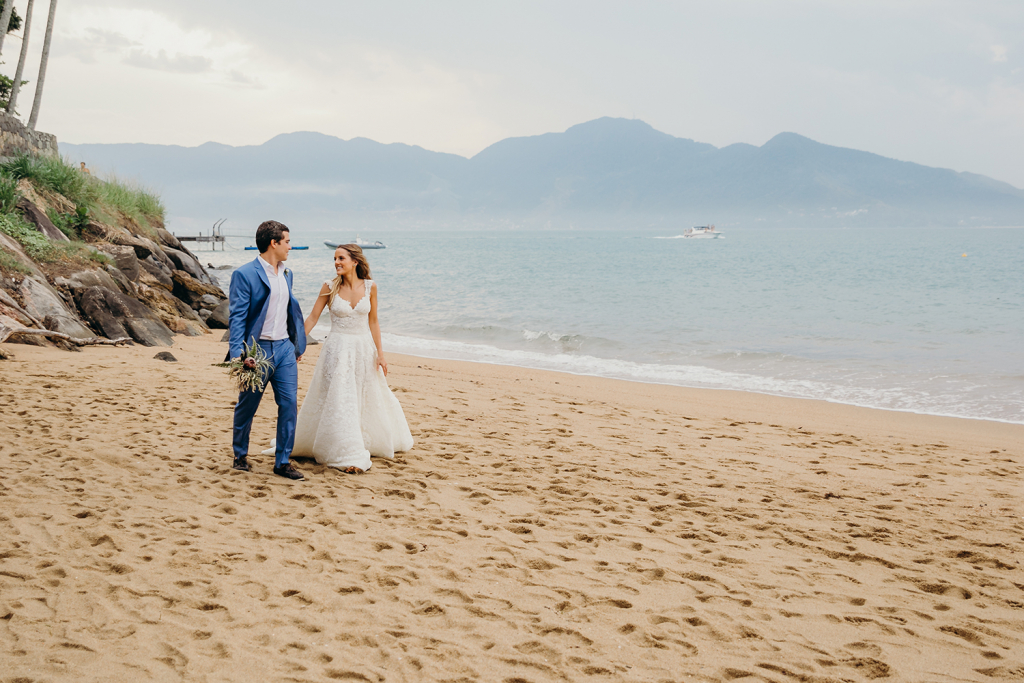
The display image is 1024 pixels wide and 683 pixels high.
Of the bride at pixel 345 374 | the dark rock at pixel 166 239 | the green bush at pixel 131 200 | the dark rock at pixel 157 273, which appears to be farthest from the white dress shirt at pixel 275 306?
the dark rock at pixel 166 239

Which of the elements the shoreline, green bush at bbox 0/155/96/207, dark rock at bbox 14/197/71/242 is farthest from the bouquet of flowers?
green bush at bbox 0/155/96/207

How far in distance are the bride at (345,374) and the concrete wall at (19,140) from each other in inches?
751

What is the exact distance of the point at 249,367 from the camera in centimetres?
546

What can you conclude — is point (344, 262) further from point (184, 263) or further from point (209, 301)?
point (184, 263)

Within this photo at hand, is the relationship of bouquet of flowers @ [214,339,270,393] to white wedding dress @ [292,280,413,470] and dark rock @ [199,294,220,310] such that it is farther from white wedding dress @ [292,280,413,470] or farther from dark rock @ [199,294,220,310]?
dark rock @ [199,294,220,310]

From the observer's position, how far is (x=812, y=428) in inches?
362

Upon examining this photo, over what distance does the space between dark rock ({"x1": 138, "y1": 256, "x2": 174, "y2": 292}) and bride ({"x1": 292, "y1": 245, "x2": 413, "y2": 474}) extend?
13572 millimetres

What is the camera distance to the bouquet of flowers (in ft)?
17.8

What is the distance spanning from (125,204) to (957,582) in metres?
25.1

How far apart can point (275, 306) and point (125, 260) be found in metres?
13.6

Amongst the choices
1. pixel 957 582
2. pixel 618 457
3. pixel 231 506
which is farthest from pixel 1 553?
pixel 957 582

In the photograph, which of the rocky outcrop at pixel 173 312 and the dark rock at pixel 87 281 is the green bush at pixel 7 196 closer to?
the dark rock at pixel 87 281

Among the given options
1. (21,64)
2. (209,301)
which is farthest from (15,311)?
(21,64)

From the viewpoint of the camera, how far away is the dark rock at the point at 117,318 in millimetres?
12841
